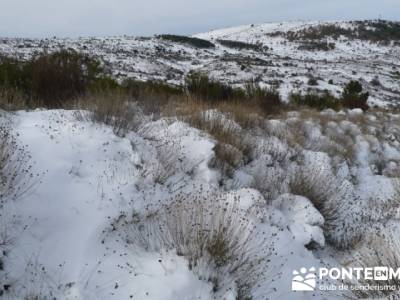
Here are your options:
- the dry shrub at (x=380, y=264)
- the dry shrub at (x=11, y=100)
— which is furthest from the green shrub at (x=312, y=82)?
the dry shrub at (x=380, y=264)

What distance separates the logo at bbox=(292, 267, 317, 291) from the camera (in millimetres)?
3589

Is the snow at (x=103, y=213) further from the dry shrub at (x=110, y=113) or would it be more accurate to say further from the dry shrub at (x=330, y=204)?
the dry shrub at (x=330, y=204)

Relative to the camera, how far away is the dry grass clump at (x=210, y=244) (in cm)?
319

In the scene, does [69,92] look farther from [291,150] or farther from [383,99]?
[383,99]

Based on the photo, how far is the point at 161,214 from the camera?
3.85m

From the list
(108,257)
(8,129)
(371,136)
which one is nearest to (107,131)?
(8,129)

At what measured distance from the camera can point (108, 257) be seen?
→ 11.0 feet

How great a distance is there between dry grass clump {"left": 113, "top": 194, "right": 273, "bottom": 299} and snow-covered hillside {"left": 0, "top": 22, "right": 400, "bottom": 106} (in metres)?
11.5

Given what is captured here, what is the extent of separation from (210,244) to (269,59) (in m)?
28.9

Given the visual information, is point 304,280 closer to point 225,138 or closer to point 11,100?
point 225,138

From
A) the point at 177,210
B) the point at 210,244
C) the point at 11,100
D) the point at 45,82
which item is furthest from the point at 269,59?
the point at 210,244

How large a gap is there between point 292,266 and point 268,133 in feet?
13.2

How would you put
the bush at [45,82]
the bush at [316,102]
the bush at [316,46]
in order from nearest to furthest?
the bush at [45,82] < the bush at [316,102] < the bush at [316,46]

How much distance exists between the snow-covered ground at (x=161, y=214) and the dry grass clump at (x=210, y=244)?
0.04ft
